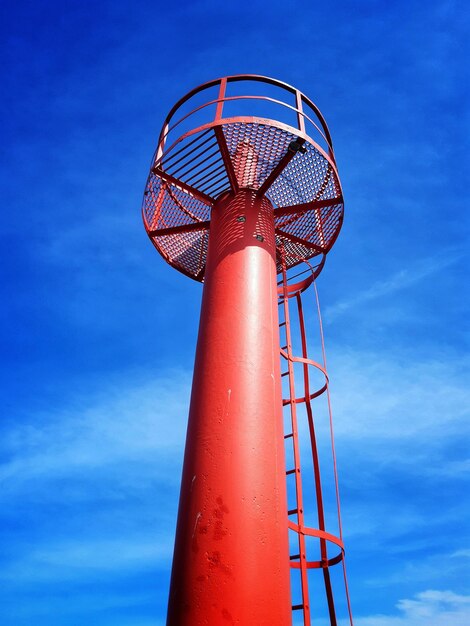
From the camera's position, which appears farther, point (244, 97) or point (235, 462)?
point (244, 97)

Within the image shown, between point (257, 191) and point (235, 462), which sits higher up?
point (257, 191)

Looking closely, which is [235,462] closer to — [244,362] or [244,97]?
[244,362]

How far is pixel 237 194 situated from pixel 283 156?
82 cm

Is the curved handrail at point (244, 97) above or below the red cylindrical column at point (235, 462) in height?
above

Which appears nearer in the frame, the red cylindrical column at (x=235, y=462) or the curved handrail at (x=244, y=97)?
the red cylindrical column at (x=235, y=462)

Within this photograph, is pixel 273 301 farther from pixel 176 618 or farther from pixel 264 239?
pixel 176 618

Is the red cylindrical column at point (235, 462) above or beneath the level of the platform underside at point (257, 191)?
beneath

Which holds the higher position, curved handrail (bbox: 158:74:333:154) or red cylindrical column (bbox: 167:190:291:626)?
curved handrail (bbox: 158:74:333:154)

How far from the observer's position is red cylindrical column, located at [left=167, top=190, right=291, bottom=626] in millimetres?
4246

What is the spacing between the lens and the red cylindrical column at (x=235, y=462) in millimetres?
4246

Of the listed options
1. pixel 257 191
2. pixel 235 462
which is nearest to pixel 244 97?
pixel 257 191

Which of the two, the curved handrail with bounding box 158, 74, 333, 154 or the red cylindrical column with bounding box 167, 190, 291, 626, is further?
the curved handrail with bounding box 158, 74, 333, 154

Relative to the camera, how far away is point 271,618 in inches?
166

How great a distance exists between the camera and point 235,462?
15.8 feet
